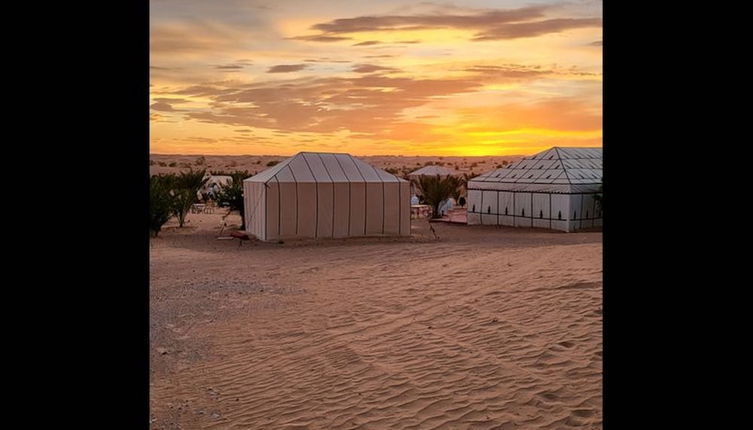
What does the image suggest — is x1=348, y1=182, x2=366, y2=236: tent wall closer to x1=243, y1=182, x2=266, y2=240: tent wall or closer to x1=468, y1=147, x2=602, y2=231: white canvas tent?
x1=243, y1=182, x2=266, y2=240: tent wall

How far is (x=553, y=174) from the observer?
2605 cm

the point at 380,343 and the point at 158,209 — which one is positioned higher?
the point at 158,209

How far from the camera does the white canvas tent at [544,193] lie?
2477cm

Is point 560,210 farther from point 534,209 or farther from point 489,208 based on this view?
point 489,208

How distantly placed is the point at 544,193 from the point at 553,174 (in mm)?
1184

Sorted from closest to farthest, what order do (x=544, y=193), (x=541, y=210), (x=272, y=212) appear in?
(x=272, y=212) → (x=544, y=193) → (x=541, y=210)

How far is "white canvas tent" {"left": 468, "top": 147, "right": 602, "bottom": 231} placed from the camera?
975 inches

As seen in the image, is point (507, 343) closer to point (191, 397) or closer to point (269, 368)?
point (269, 368)

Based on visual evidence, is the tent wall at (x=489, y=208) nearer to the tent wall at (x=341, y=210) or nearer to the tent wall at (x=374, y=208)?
the tent wall at (x=374, y=208)

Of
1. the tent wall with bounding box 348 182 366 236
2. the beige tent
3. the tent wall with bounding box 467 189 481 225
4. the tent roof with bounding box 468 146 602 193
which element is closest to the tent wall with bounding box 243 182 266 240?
the beige tent

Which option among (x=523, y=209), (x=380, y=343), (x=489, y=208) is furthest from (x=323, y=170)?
(x=380, y=343)

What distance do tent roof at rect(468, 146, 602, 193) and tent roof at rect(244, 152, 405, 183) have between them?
6313 mm
